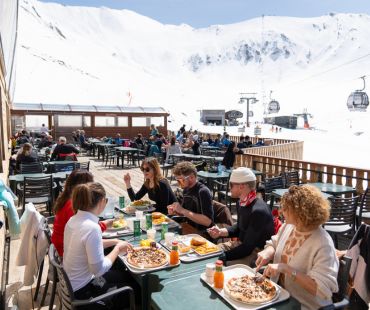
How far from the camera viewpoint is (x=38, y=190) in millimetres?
6312

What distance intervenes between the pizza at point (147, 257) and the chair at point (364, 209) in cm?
358

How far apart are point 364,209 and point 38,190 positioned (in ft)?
18.2

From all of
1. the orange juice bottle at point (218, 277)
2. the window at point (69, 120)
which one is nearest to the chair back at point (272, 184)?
the orange juice bottle at point (218, 277)

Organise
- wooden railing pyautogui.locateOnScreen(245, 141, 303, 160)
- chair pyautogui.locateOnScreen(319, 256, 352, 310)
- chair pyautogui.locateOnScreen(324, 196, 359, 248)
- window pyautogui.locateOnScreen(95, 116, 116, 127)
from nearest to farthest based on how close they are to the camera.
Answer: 1. chair pyautogui.locateOnScreen(319, 256, 352, 310)
2. chair pyautogui.locateOnScreen(324, 196, 359, 248)
3. wooden railing pyautogui.locateOnScreen(245, 141, 303, 160)
4. window pyautogui.locateOnScreen(95, 116, 116, 127)

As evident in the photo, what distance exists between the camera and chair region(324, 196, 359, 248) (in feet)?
15.1

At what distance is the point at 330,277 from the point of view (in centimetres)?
217

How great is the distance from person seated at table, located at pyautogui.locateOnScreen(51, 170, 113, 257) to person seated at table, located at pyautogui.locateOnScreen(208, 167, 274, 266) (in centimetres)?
130

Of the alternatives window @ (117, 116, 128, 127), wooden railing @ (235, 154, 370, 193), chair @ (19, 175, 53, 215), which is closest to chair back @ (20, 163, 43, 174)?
chair @ (19, 175, 53, 215)

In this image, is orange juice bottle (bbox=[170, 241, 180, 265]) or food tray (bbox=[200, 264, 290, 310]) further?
orange juice bottle (bbox=[170, 241, 180, 265])

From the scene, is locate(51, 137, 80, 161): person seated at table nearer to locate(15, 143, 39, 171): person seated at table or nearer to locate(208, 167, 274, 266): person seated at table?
locate(15, 143, 39, 171): person seated at table

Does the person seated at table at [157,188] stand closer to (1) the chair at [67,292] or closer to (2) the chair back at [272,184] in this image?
(1) the chair at [67,292]

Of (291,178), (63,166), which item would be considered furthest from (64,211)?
(63,166)

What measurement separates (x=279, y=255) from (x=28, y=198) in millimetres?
5107

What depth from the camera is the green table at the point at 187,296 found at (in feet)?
6.86
